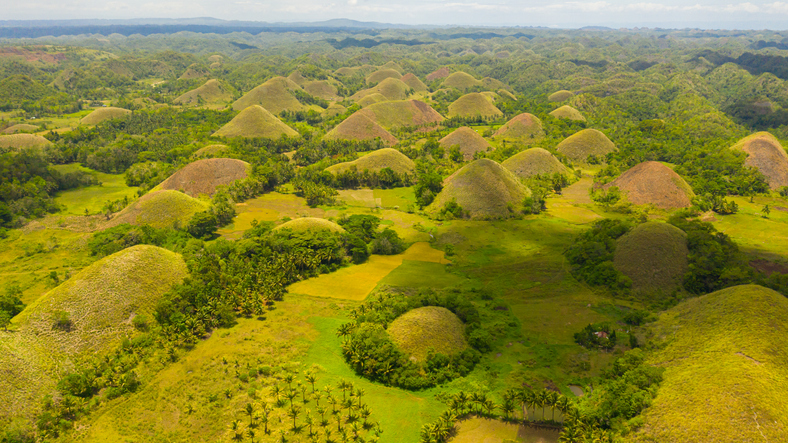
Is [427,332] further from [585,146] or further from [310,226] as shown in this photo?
[585,146]

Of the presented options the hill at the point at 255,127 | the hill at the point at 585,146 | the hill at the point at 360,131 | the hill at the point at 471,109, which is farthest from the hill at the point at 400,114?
the hill at the point at 585,146

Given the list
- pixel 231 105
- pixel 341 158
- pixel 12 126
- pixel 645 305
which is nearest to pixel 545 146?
pixel 341 158

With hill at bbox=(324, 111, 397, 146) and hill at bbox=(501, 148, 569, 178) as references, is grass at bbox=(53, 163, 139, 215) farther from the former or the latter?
hill at bbox=(501, 148, 569, 178)

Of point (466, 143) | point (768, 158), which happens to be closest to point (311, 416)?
point (466, 143)

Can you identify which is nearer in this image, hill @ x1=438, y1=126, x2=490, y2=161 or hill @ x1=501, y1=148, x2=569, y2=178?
hill @ x1=501, y1=148, x2=569, y2=178

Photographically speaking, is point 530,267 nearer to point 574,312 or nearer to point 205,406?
point 574,312

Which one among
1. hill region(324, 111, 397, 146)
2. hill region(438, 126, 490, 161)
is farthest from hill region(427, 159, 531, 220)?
hill region(324, 111, 397, 146)
